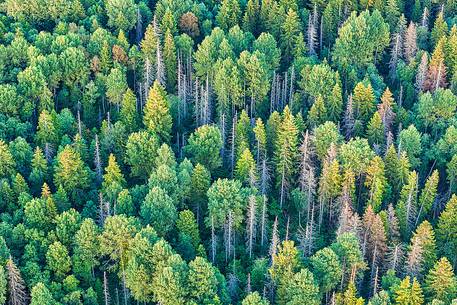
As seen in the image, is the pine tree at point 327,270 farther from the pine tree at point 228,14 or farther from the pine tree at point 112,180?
the pine tree at point 228,14

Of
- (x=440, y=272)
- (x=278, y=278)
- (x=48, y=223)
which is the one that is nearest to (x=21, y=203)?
(x=48, y=223)

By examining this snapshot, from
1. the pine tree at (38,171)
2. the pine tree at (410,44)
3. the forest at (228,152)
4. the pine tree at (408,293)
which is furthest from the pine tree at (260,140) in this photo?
the pine tree at (410,44)

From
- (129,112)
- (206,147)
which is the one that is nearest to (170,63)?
(129,112)

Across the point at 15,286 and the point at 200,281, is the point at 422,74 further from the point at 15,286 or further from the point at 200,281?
the point at 15,286

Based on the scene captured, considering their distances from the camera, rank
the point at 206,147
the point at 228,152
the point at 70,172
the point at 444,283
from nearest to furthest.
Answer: the point at 444,283
the point at 70,172
the point at 206,147
the point at 228,152

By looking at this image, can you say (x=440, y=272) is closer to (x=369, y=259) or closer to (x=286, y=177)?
(x=369, y=259)
